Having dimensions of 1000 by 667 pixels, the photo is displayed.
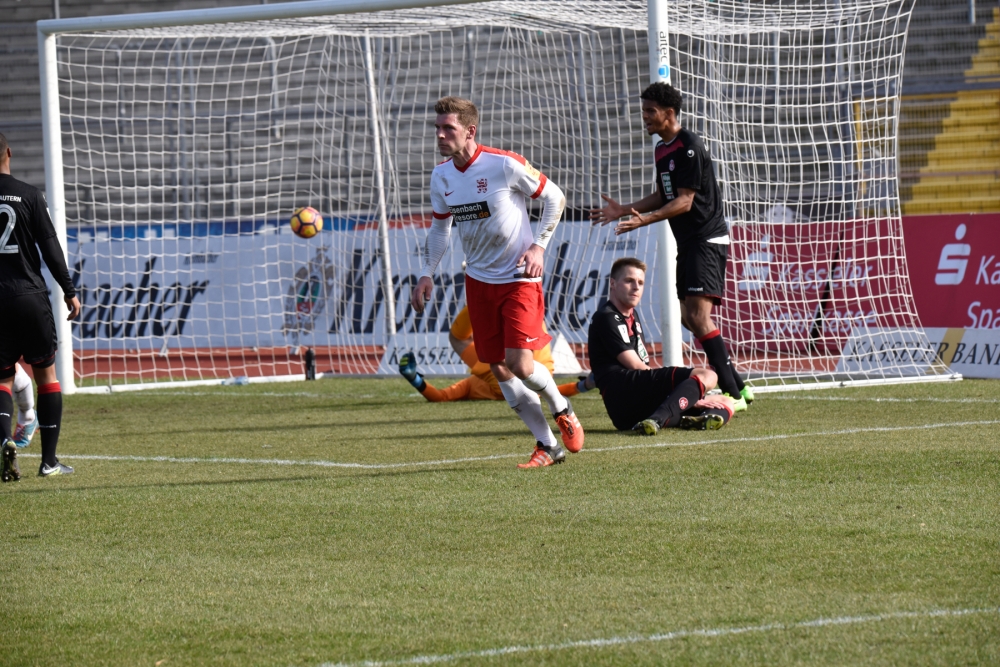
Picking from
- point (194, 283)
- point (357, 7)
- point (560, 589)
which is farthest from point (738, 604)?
point (194, 283)

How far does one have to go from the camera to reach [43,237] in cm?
741

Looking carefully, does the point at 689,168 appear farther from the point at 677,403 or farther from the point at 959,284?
the point at 959,284

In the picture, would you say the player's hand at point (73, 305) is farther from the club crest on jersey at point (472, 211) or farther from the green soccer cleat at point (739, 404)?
the green soccer cleat at point (739, 404)

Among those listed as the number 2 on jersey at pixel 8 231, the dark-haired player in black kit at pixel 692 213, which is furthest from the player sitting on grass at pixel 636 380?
the number 2 on jersey at pixel 8 231

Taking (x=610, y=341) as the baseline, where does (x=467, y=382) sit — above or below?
below

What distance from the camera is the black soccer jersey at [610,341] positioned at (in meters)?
8.76

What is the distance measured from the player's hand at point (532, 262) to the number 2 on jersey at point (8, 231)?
9.37 feet

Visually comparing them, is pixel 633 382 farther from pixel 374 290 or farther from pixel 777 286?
Answer: pixel 374 290

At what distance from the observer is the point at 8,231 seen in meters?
7.36

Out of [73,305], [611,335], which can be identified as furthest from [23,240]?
[611,335]

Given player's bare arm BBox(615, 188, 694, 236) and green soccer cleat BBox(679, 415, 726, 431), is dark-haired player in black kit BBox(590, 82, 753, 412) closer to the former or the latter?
player's bare arm BBox(615, 188, 694, 236)

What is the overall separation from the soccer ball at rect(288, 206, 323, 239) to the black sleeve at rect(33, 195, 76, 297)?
22.5ft

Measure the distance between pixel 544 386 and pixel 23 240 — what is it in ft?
10.1

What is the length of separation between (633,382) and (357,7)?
526 cm
